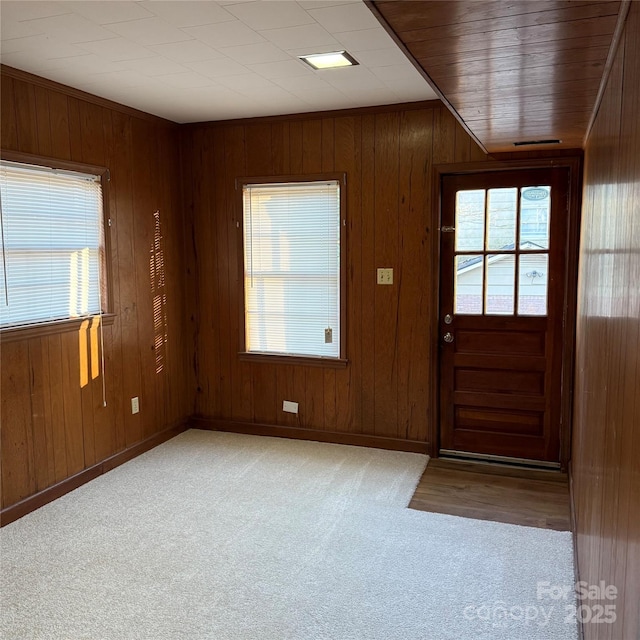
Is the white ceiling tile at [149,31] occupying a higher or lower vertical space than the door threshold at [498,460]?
higher

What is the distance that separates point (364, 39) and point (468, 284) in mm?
1854

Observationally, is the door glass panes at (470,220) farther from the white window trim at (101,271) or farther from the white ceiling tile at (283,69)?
the white window trim at (101,271)

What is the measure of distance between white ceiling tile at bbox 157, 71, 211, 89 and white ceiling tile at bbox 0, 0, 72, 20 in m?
0.90

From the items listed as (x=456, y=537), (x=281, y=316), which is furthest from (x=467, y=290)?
(x=456, y=537)

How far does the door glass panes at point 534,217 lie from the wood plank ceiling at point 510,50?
122 cm

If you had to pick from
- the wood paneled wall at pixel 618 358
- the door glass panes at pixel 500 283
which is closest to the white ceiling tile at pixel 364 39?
the wood paneled wall at pixel 618 358

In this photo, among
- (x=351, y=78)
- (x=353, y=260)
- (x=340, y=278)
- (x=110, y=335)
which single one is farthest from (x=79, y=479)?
(x=351, y=78)

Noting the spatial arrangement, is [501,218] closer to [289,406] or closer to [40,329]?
[289,406]

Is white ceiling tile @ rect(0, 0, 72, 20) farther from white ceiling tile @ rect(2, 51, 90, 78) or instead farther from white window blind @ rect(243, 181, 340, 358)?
white window blind @ rect(243, 181, 340, 358)

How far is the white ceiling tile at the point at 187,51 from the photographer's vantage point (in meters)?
2.74

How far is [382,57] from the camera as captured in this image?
2.95 meters

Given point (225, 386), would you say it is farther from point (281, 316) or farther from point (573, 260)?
point (573, 260)

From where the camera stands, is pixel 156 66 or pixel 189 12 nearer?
pixel 189 12

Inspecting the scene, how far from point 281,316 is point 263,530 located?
6.02 ft
